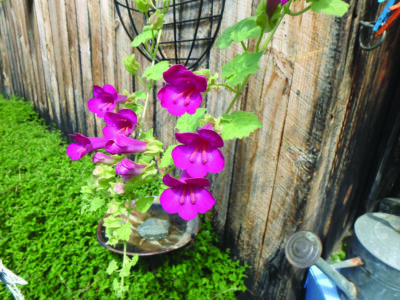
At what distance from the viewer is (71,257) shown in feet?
5.60

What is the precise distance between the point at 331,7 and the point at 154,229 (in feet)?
4.31

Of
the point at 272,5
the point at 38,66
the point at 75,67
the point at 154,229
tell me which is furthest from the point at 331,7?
the point at 38,66

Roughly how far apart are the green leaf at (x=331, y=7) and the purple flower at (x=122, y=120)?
0.58m

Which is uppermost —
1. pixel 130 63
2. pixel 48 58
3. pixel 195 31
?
pixel 195 31

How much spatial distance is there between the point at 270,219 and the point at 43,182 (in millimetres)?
2114

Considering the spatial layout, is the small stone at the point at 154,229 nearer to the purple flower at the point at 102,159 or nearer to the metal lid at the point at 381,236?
the purple flower at the point at 102,159

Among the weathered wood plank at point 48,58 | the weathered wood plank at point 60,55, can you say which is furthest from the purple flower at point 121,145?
the weathered wood plank at point 48,58

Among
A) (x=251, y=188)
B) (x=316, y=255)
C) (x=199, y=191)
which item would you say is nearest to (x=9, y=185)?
(x=251, y=188)

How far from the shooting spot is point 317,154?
112cm

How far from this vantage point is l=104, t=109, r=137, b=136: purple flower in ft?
2.70

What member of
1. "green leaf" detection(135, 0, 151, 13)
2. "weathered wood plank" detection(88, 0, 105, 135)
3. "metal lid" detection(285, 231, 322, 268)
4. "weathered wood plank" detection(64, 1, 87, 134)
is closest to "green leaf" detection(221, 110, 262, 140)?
"green leaf" detection(135, 0, 151, 13)

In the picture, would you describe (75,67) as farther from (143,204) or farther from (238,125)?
(238,125)

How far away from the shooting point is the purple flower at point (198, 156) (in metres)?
0.66

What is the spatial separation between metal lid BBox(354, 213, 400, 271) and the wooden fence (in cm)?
21
